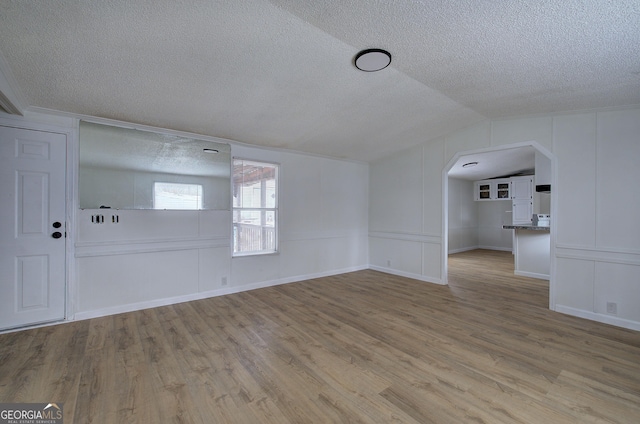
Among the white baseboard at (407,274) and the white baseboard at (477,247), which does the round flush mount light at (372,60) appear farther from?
the white baseboard at (477,247)

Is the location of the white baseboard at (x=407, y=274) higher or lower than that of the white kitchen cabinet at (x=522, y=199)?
lower

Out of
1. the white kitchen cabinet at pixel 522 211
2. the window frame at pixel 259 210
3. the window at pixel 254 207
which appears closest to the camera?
the window frame at pixel 259 210

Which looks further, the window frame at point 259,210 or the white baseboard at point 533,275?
the white baseboard at point 533,275

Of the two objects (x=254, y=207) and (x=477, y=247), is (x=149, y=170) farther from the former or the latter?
(x=477, y=247)

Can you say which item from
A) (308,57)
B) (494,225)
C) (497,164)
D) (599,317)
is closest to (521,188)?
(497,164)

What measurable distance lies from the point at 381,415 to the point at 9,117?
4400mm

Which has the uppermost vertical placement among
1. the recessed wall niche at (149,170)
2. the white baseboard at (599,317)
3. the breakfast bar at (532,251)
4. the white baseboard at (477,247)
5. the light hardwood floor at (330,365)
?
the recessed wall niche at (149,170)

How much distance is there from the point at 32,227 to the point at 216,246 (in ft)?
6.54

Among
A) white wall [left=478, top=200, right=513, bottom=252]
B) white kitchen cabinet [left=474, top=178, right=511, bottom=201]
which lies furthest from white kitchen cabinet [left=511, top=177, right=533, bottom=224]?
white wall [left=478, top=200, right=513, bottom=252]

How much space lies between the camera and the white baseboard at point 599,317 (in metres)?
3.09

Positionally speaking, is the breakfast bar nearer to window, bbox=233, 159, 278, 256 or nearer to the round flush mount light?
the round flush mount light

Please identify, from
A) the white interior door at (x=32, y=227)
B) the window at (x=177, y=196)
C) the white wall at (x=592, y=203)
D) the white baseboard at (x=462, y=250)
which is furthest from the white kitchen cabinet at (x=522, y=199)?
the white interior door at (x=32, y=227)

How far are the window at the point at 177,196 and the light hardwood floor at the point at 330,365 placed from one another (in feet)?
4.51

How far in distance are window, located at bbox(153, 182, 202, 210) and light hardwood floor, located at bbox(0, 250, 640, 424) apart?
4.51 ft
